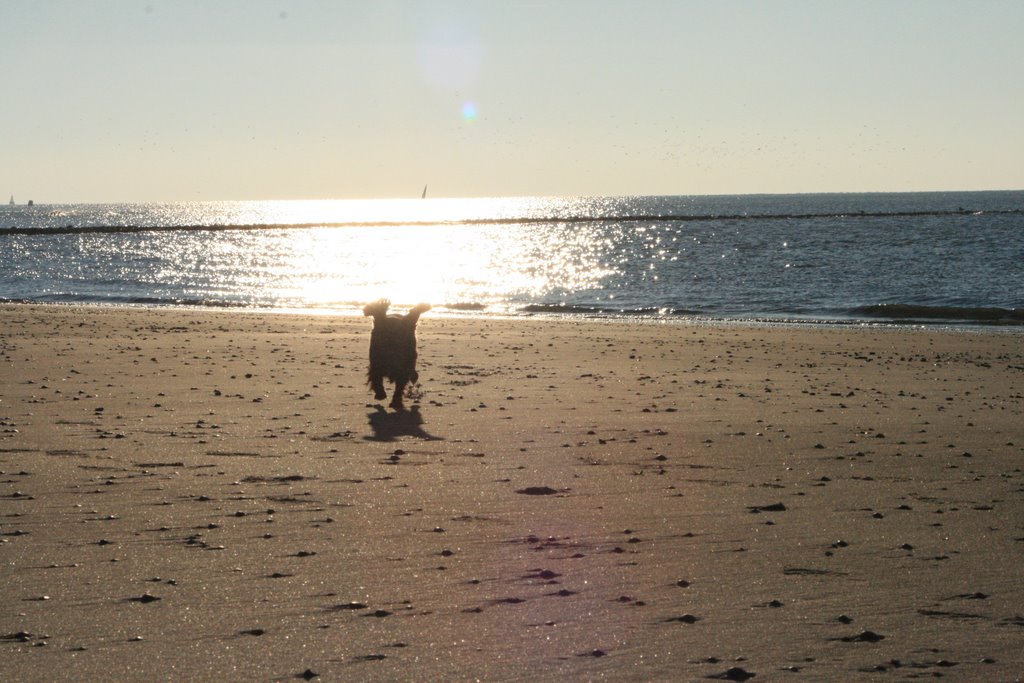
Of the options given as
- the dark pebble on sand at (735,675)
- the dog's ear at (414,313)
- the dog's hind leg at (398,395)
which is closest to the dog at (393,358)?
the dog's hind leg at (398,395)

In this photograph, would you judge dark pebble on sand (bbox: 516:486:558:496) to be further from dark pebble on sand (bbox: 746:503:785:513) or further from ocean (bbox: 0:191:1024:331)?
ocean (bbox: 0:191:1024:331)

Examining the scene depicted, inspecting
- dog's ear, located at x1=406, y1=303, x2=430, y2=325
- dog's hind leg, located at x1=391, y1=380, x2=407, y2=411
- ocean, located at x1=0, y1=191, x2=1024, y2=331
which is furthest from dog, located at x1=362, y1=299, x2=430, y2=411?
ocean, located at x1=0, y1=191, x2=1024, y2=331

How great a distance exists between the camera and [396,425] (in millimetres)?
11531

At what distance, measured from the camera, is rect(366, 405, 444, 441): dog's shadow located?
10.9m

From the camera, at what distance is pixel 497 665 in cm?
503

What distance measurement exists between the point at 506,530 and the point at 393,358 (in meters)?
5.97

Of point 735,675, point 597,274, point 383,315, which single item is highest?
point 383,315

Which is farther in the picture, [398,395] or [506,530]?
[398,395]

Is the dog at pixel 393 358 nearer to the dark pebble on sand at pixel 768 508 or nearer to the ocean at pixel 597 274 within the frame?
the dark pebble on sand at pixel 768 508

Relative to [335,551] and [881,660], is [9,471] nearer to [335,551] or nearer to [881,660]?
[335,551]

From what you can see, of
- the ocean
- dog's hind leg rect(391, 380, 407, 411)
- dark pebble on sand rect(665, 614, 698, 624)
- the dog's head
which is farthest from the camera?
the ocean

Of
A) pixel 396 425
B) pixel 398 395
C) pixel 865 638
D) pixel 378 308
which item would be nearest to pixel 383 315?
pixel 378 308

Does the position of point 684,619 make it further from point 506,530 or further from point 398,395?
point 398,395

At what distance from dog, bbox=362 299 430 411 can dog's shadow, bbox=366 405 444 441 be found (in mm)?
309
